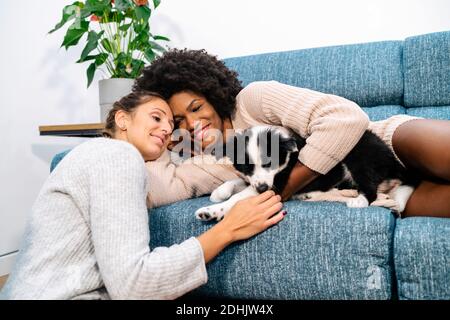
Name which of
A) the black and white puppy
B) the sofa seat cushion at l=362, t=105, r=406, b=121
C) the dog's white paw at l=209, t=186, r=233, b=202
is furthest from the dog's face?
the sofa seat cushion at l=362, t=105, r=406, b=121

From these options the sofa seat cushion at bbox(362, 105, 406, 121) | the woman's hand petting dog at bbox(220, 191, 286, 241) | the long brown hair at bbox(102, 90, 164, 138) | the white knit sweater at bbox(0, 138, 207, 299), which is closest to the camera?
the white knit sweater at bbox(0, 138, 207, 299)

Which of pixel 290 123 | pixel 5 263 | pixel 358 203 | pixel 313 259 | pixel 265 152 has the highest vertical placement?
pixel 290 123

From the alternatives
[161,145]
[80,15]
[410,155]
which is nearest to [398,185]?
[410,155]

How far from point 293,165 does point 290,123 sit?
16cm

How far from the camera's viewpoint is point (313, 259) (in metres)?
1.11

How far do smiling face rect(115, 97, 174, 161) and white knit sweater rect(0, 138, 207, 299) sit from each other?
0.30 m

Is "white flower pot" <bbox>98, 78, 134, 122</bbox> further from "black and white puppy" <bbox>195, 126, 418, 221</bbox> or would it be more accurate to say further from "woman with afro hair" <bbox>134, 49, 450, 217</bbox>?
"black and white puppy" <bbox>195, 126, 418, 221</bbox>

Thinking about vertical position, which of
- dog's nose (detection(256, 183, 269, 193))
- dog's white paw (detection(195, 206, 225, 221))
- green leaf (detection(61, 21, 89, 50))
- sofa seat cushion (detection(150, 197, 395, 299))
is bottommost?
sofa seat cushion (detection(150, 197, 395, 299))

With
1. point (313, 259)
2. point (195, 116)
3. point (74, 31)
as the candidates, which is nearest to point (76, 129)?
point (74, 31)

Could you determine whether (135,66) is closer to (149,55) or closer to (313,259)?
(149,55)

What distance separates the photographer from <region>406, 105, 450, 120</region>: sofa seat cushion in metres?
1.81

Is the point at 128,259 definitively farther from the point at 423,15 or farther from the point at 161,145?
the point at 423,15

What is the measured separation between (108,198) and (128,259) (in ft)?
0.46

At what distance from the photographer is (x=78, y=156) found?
94cm
